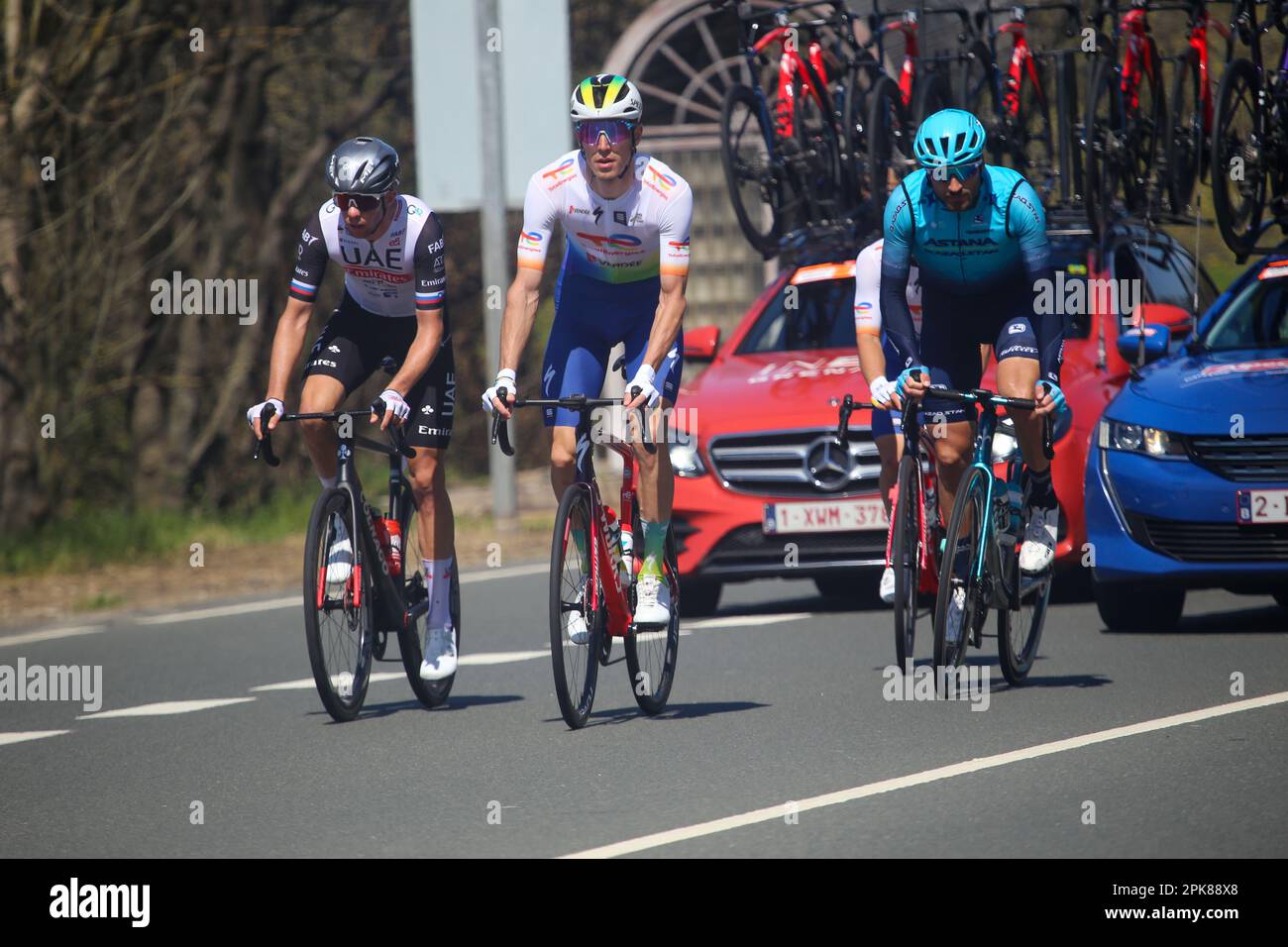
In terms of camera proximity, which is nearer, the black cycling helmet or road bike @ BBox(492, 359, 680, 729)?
road bike @ BBox(492, 359, 680, 729)

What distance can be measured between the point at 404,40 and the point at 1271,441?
15153 millimetres

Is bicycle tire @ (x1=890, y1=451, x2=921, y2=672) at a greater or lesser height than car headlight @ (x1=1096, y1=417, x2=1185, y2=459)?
lesser

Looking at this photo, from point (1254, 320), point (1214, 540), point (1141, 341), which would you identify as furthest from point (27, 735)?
point (1254, 320)

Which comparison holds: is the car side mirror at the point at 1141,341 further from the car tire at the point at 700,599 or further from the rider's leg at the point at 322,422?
the rider's leg at the point at 322,422

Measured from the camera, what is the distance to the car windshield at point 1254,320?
1148 centimetres

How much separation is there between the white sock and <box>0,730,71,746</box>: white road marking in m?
1.67

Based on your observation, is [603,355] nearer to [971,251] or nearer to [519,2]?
[971,251]

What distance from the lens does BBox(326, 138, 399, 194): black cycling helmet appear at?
869 cm

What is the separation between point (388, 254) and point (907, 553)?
237cm

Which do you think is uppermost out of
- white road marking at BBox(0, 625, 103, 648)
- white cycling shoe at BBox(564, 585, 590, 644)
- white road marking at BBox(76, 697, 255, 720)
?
white cycling shoe at BBox(564, 585, 590, 644)

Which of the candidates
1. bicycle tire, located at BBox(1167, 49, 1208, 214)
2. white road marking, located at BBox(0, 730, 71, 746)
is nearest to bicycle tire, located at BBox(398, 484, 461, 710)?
white road marking, located at BBox(0, 730, 71, 746)

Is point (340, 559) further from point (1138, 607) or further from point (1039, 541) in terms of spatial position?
point (1138, 607)

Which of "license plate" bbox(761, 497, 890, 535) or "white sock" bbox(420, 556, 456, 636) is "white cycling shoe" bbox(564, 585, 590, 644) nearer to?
"white sock" bbox(420, 556, 456, 636)

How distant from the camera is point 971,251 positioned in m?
9.02
